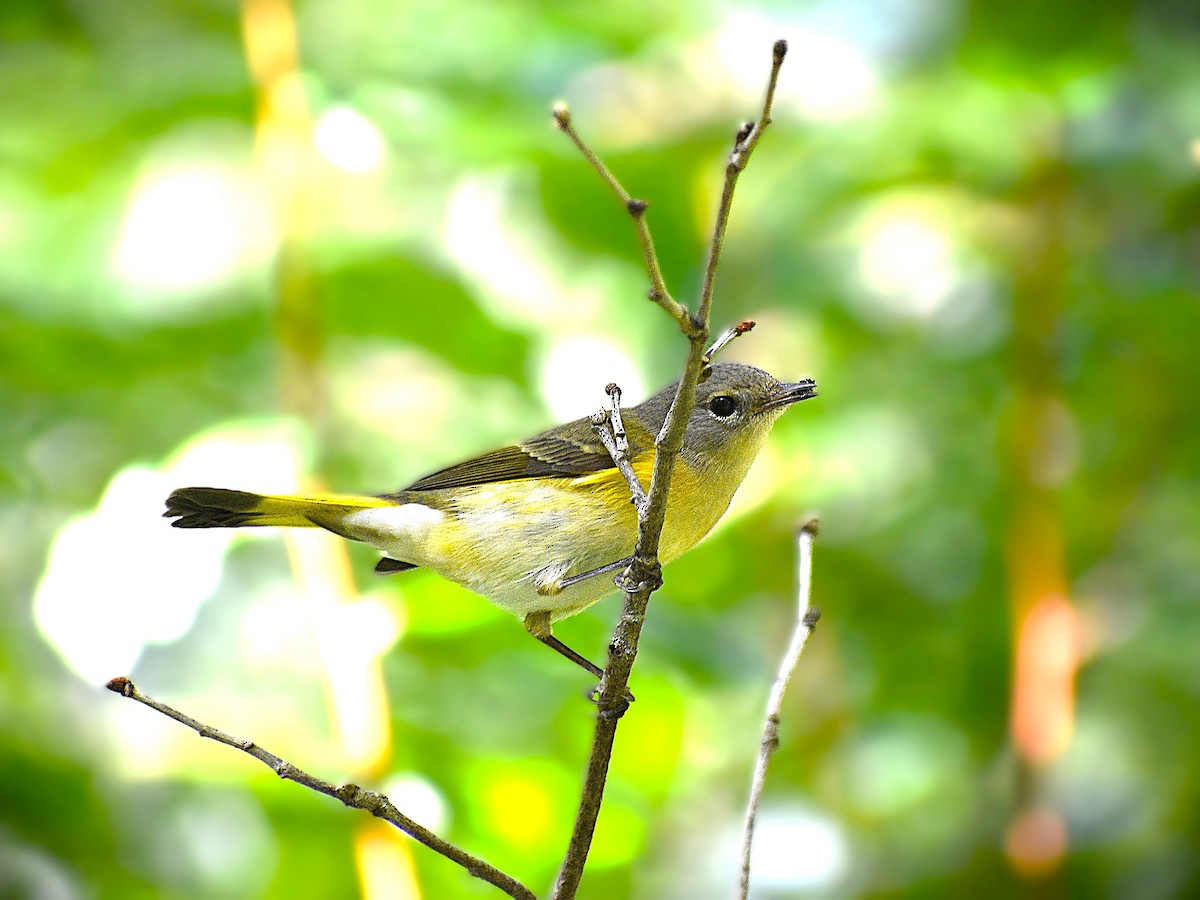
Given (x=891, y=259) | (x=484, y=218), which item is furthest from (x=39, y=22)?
(x=891, y=259)

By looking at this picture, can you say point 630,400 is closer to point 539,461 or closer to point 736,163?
point 539,461

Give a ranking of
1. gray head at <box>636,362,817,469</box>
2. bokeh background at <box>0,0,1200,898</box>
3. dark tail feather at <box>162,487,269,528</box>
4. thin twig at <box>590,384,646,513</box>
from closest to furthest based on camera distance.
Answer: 1. thin twig at <box>590,384,646,513</box>
2. dark tail feather at <box>162,487,269,528</box>
3. bokeh background at <box>0,0,1200,898</box>
4. gray head at <box>636,362,817,469</box>

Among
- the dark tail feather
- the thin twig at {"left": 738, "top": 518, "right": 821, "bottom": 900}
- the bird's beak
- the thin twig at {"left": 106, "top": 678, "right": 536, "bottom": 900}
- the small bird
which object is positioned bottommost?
the thin twig at {"left": 106, "top": 678, "right": 536, "bottom": 900}

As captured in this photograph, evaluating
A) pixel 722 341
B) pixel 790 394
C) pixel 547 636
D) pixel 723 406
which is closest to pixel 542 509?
pixel 547 636

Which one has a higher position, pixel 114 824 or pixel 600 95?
pixel 600 95

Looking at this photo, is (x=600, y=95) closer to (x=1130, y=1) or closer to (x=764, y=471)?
(x=764, y=471)

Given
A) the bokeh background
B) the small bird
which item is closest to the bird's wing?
the small bird

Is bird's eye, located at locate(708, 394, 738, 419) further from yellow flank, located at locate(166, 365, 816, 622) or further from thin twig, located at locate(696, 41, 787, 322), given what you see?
thin twig, located at locate(696, 41, 787, 322)
